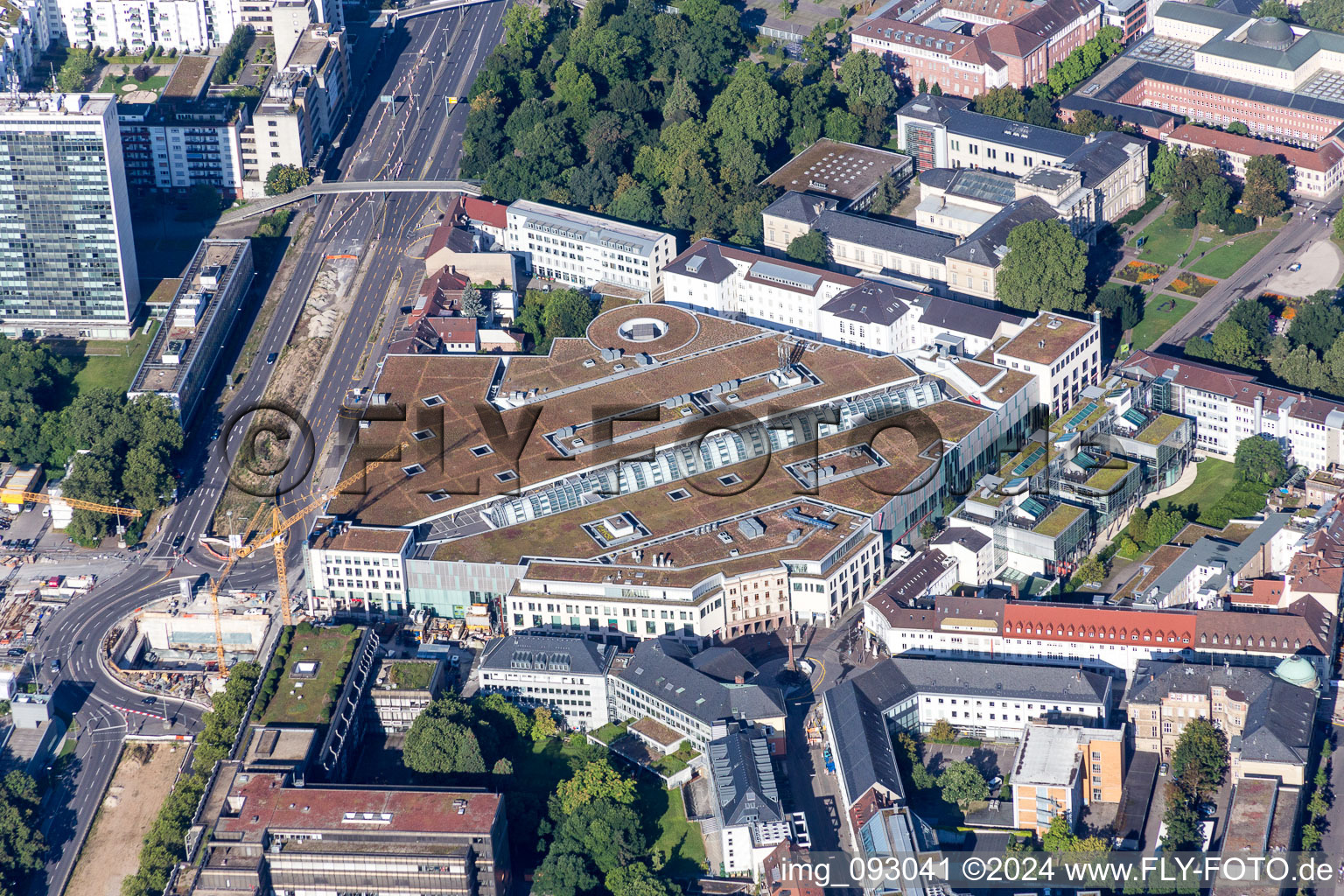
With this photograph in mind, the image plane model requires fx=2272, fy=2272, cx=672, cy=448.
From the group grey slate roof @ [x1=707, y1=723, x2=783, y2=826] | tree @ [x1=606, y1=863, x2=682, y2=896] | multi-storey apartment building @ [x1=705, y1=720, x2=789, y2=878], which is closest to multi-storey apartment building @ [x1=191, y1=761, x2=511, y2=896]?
tree @ [x1=606, y1=863, x2=682, y2=896]

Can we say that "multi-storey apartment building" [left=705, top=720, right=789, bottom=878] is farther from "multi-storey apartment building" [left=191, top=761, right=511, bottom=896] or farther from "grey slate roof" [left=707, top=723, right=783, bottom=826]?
"multi-storey apartment building" [left=191, top=761, right=511, bottom=896]

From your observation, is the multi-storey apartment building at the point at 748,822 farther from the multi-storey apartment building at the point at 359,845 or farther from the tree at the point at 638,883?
the multi-storey apartment building at the point at 359,845

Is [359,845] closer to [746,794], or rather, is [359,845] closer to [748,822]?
[748,822]

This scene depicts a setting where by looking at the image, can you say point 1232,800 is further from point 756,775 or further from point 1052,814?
point 756,775

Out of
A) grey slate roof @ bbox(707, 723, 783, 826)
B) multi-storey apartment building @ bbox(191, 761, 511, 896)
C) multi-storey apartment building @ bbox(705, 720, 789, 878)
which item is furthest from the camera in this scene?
grey slate roof @ bbox(707, 723, 783, 826)

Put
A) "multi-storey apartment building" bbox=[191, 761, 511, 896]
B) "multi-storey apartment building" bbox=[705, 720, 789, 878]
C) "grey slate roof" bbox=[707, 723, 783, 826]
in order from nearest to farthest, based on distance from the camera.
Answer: "multi-storey apartment building" bbox=[191, 761, 511, 896] < "multi-storey apartment building" bbox=[705, 720, 789, 878] < "grey slate roof" bbox=[707, 723, 783, 826]

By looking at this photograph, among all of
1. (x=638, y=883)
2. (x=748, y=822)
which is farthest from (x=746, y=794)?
(x=638, y=883)

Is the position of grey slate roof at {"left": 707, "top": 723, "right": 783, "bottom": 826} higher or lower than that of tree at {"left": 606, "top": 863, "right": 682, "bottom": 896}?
higher

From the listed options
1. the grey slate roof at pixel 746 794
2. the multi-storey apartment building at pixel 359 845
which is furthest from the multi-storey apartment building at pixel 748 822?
the multi-storey apartment building at pixel 359 845
